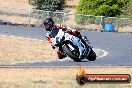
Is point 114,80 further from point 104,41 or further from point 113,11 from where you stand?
point 113,11

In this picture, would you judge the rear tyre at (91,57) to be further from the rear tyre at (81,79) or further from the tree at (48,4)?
the tree at (48,4)

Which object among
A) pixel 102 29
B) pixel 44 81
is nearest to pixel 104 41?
pixel 102 29

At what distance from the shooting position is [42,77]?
49.5 metres

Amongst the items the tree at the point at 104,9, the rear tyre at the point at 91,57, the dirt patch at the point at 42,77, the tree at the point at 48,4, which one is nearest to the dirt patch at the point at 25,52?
the dirt patch at the point at 42,77

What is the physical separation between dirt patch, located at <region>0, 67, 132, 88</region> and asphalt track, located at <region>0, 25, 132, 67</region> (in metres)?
1.37

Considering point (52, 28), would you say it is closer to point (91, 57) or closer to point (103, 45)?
point (91, 57)

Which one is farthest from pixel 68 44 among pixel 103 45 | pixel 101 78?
pixel 103 45

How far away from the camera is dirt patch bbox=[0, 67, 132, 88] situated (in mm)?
45594

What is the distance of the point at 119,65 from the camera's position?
184ft

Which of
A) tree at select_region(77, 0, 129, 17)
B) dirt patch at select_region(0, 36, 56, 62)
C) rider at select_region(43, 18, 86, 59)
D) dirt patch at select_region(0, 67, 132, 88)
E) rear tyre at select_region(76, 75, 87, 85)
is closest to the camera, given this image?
rear tyre at select_region(76, 75, 87, 85)

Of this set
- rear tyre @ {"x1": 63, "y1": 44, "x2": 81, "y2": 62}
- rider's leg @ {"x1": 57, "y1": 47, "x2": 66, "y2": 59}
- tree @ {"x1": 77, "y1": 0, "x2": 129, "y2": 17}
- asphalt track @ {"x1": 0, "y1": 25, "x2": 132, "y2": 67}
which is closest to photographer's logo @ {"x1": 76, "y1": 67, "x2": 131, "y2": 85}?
rear tyre @ {"x1": 63, "y1": 44, "x2": 81, "y2": 62}

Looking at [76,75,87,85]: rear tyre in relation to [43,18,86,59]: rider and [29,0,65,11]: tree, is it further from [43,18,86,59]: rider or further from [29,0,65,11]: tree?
[29,0,65,11]: tree

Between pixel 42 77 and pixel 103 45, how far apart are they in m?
25.0

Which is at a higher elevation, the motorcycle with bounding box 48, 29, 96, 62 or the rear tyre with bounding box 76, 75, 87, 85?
the motorcycle with bounding box 48, 29, 96, 62
